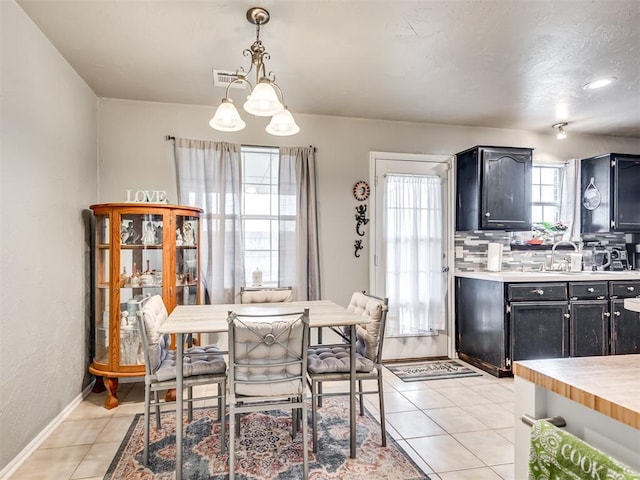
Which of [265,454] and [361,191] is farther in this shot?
[361,191]

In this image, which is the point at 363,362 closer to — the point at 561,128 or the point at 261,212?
the point at 261,212

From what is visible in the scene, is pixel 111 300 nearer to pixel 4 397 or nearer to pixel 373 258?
pixel 4 397

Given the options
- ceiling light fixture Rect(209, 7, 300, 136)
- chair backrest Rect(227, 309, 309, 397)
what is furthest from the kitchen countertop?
ceiling light fixture Rect(209, 7, 300, 136)

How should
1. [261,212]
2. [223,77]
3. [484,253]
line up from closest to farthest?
[223,77], [261,212], [484,253]

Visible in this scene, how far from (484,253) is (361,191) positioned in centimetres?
162

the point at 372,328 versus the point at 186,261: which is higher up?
the point at 186,261

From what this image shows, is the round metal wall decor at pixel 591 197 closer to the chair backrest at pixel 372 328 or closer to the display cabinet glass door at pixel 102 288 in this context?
the chair backrest at pixel 372 328

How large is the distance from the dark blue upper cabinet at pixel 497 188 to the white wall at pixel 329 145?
15.9 inches

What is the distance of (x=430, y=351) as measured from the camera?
4402mm

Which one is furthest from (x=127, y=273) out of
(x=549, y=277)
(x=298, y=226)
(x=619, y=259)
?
(x=619, y=259)

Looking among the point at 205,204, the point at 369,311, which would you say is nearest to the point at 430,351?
the point at 369,311

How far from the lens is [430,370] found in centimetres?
401

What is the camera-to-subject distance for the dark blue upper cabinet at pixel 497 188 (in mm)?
4137

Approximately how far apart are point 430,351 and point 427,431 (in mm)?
1779
